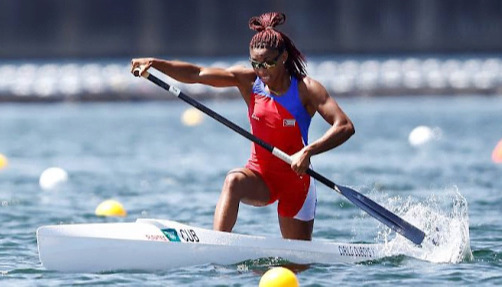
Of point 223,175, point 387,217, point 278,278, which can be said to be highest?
point 223,175

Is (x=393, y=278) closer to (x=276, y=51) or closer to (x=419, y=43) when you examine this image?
(x=276, y=51)

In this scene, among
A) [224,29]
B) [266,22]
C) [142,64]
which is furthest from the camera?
[224,29]

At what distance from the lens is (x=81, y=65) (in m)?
45.1

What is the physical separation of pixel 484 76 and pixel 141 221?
27710 millimetres

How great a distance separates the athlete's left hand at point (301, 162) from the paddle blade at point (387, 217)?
87 cm

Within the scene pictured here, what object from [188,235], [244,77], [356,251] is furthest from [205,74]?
[356,251]

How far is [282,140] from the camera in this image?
32.1 ft

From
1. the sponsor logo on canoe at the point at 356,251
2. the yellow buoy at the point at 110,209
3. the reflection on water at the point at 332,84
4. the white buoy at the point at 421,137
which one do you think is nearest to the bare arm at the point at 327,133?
the sponsor logo on canoe at the point at 356,251

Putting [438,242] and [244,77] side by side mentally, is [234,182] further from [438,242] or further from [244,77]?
[438,242]

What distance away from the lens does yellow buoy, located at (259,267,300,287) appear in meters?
8.91

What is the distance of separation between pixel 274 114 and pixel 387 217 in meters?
1.37

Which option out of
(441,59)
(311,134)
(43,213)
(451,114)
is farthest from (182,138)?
(441,59)

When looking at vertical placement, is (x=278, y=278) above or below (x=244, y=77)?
below

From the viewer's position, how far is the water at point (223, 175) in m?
9.79
